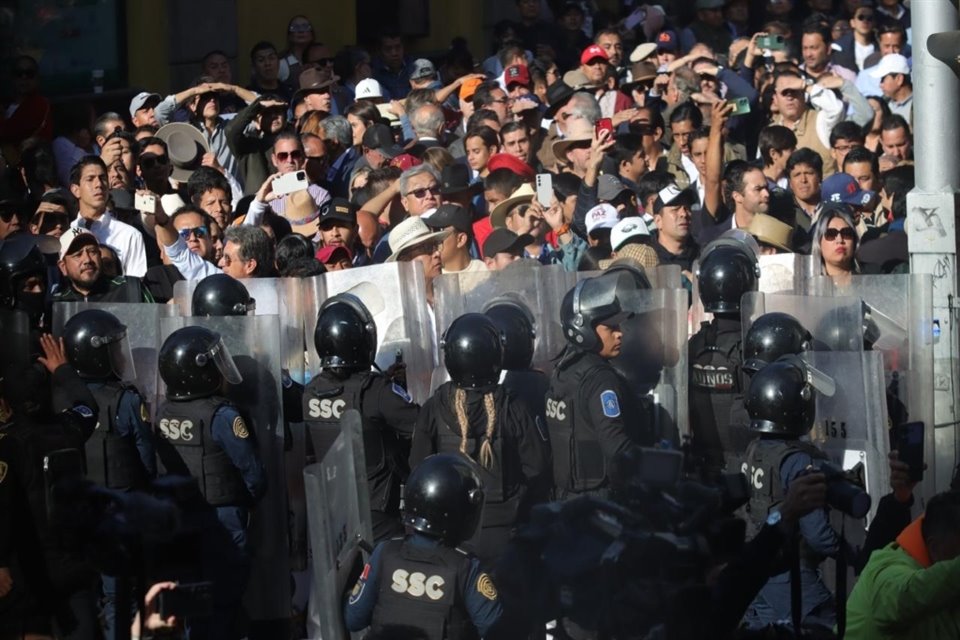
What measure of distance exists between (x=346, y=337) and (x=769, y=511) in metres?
2.28

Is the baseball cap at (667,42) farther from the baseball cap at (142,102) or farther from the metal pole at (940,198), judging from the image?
the metal pole at (940,198)

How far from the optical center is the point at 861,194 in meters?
10.9

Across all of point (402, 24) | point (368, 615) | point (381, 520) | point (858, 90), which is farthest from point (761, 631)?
point (402, 24)

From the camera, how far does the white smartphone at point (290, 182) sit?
10352 millimetres

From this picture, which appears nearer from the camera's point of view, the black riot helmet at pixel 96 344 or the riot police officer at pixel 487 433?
the riot police officer at pixel 487 433

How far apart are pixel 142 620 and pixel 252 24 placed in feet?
37.7

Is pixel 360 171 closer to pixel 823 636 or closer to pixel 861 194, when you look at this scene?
pixel 861 194

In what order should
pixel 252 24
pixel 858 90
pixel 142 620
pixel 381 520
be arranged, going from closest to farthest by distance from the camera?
pixel 142 620 → pixel 381 520 → pixel 858 90 → pixel 252 24

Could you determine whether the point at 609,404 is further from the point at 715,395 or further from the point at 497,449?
the point at 715,395

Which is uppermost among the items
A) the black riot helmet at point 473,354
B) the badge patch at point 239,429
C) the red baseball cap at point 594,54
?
the red baseball cap at point 594,54

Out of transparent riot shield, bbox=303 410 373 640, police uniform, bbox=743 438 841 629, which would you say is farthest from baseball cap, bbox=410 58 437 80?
transparent riot shield, bbox=303 410 373 640

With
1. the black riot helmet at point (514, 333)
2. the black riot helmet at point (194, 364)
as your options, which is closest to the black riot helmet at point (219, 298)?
the black riot helmet at point (194, 364)

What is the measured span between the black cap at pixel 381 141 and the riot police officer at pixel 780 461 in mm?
5143

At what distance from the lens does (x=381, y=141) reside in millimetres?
11703
